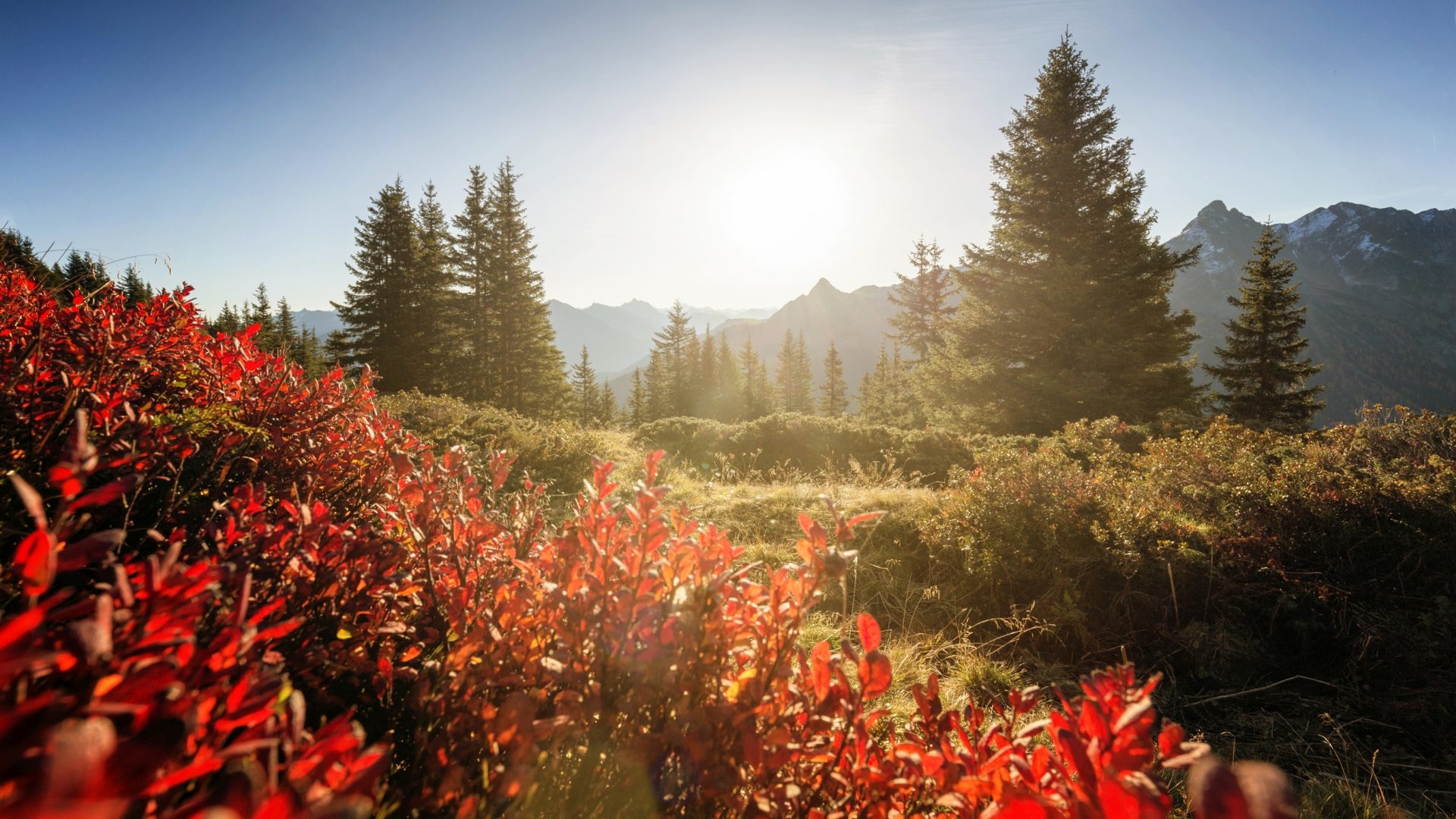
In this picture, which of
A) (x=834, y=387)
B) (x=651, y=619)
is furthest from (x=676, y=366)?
(x=651, y=619)

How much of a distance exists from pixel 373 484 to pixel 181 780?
1692 mm

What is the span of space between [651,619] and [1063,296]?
46.1ft

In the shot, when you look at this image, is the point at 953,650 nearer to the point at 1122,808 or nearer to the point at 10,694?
the point at 1122,808

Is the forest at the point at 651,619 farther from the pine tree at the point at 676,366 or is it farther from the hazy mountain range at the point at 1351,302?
the hazy mountain range at the point at 1351,302

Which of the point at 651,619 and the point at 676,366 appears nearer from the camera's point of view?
the point at 651,619

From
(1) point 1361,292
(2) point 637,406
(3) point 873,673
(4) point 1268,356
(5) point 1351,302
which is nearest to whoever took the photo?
(3) point 873,673

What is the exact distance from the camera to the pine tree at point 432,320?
68.7ft

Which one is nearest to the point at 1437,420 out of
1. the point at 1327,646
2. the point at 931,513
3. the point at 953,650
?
the point at 1327,646

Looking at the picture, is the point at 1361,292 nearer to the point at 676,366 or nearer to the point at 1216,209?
the point at 1216,209

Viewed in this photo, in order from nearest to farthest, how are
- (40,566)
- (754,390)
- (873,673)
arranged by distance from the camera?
(40,566), (873,673), (754,390)

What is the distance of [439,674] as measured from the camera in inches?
44.7

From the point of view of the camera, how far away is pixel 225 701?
0.71 metres

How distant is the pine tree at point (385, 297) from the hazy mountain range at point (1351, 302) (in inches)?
2522

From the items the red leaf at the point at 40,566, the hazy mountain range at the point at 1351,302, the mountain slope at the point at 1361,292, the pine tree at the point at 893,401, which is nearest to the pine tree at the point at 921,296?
the pine tree at the point at 893,401
